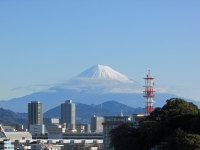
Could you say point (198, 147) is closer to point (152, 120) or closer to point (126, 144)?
point (126, 144)

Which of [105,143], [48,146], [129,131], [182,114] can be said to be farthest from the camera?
[48,146]

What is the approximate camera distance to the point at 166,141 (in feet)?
308

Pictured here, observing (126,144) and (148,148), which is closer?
(148,148)

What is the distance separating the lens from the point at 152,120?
380 feet

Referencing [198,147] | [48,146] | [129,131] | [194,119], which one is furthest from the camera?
[48,146]

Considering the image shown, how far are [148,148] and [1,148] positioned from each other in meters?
81.3

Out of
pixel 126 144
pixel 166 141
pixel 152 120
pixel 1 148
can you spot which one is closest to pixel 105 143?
pixel 1 148

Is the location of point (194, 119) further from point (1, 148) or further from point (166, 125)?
point (1, 148)

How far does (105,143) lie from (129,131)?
166 ft

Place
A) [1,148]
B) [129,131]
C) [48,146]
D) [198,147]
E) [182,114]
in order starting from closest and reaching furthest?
[198,147]
[182,114]
[129,131]
[1,148]
[48,146]

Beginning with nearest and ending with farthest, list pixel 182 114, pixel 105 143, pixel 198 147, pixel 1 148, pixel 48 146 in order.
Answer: pixel 198 147 < pixel 182 114 < pixel 105 143 < pixel 1 148 < pixel 48 146

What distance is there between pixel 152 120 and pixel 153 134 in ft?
59.4

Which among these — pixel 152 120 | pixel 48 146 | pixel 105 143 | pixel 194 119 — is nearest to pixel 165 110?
pixel 152 120

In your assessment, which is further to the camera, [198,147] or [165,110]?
[165,110]
